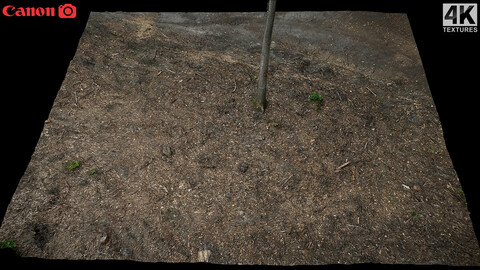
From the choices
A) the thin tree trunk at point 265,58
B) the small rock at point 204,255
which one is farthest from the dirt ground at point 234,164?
the thin tree trunk at point 265,58

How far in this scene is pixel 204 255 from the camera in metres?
5.30

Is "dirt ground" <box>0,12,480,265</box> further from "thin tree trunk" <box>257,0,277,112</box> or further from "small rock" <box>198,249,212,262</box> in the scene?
"thin tree trunk" <box>257,0,277,112</box>

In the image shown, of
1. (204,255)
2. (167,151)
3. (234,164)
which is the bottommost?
(204,255)

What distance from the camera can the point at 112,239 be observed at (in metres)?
5.39

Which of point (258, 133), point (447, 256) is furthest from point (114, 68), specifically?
point (447, 256)

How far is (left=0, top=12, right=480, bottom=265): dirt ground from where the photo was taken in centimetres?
544

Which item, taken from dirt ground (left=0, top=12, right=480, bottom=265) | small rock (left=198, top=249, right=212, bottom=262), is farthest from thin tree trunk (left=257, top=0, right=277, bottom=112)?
small rock (left=198, top=249, right=212, bottom=262)

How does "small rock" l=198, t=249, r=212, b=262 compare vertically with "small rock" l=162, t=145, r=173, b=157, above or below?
below

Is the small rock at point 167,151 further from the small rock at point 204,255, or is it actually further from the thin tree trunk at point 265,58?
the thin tree trunk at point 265,58

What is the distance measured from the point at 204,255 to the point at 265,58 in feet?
12.6

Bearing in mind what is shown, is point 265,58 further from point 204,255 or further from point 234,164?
point 204,255

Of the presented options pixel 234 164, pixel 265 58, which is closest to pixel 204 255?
pixel 234 164

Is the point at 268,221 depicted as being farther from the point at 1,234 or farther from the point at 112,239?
the point at 1,234

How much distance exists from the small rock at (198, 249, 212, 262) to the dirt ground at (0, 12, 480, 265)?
0.02 m
